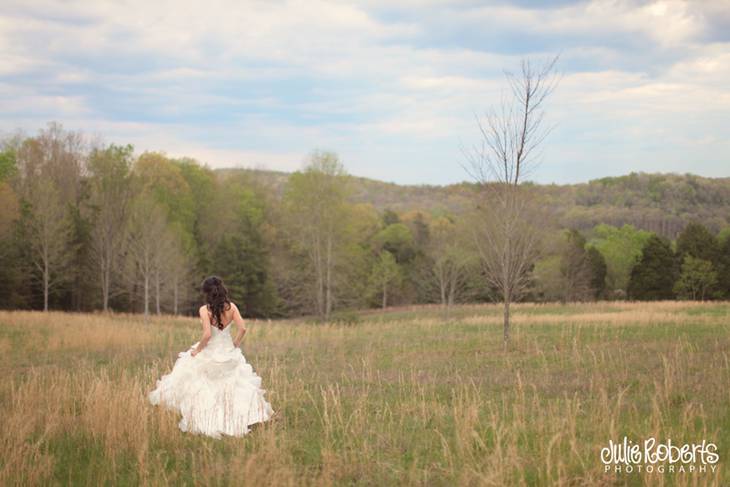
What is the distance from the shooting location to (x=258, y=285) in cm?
5272

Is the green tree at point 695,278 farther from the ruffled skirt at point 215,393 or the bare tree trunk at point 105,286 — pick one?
the ruffled skirt at point 215,393

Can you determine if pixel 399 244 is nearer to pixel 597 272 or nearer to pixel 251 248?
pixel 597 272

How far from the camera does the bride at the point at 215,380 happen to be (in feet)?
27.1

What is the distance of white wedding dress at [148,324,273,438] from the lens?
8.09 meters

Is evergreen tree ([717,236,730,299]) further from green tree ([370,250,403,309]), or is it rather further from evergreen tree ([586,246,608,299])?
green tree ([370,250,403,309])

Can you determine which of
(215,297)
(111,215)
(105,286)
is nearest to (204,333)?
(215,297)

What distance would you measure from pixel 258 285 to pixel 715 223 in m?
56.7

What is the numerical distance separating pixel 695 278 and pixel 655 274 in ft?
14.7

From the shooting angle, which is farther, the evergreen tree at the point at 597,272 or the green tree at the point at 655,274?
the evergreen tree at the point at 597,272

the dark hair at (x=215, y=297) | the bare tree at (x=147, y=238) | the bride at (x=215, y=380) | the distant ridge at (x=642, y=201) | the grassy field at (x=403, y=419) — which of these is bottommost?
the grassy field at (x=403, y=419)

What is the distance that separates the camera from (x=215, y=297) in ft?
28.8

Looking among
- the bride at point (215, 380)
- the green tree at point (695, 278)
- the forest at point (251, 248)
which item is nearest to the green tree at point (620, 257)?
the forest at point (251, 248)

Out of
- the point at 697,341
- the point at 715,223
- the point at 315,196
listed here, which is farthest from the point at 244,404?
the point at 715,223

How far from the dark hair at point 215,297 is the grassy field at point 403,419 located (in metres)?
1.43
